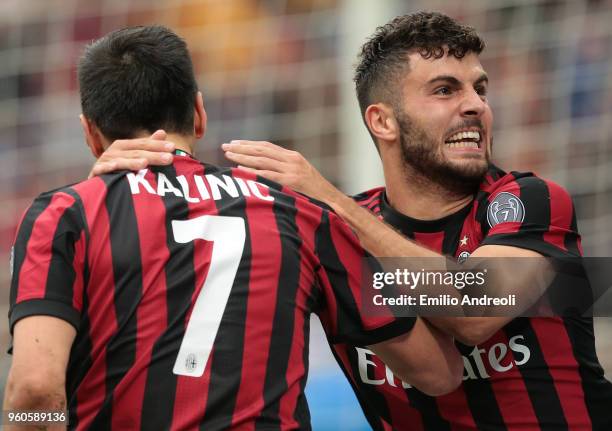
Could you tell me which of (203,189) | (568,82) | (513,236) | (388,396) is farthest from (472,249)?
(568,82)

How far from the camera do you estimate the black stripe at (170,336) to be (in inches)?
89.2

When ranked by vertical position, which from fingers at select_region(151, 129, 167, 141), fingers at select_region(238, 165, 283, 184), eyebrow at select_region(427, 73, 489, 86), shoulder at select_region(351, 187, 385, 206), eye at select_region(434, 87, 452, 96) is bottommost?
shoulder at select_region(351, 187, 385, 206)

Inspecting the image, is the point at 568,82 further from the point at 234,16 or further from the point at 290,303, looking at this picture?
the point at 290,303

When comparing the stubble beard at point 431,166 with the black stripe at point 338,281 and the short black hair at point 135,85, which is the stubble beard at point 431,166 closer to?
the black stripe at point 338,281

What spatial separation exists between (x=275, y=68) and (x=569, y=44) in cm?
178

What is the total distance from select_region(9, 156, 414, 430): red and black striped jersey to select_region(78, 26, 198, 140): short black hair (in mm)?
187

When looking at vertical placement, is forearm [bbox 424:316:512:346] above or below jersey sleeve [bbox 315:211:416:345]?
below

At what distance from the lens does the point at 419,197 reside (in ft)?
11.4

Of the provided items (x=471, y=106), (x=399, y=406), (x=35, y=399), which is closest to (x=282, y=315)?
(x=35, y=399)

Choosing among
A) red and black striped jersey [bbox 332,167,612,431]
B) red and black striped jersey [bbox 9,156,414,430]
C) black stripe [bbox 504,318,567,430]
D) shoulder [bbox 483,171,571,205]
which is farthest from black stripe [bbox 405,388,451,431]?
red and black striped jersey [bbox 9,156,414,430]

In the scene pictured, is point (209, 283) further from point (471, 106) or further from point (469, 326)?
point (471, 106)

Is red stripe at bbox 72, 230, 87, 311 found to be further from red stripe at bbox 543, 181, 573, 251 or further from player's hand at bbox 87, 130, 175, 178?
red stripe at bbox 543, 181, 573, 251

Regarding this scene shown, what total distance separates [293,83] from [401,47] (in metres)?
2.65

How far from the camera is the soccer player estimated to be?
2.24 m
